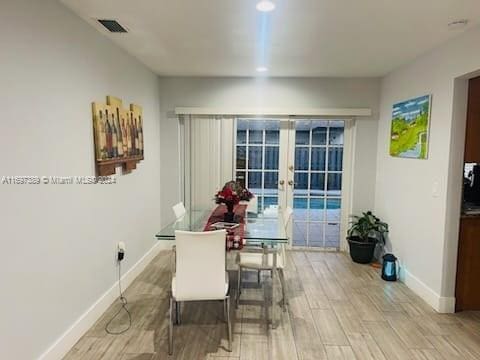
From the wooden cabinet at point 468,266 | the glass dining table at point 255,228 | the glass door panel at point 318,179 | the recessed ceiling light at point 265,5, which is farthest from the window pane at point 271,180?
the recessed ceiling light at point 265,5

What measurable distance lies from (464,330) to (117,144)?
11.4ft

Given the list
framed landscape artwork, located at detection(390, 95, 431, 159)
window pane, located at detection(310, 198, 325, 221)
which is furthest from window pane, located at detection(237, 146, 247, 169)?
framed landscape artwork, located at detection(390, 95, 431, 159)

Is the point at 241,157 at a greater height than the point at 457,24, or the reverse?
the point at 457,24

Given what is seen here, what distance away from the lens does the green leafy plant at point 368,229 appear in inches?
181

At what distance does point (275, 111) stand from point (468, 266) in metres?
2.95

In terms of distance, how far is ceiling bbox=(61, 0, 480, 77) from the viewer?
2459mm

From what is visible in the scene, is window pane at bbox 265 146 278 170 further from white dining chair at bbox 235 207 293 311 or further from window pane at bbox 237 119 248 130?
white dining chair at bbox 235 207 293 311

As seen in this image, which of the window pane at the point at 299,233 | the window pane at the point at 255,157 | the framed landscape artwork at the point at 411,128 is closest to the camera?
the framed landscape artwork at the point at 411,128

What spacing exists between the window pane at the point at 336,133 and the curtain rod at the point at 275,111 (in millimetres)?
222

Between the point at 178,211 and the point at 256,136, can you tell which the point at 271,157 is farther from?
the point at 178,211

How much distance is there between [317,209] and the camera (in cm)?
525

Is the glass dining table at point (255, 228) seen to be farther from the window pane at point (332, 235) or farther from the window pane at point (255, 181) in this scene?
the window pane at point (332, 235)

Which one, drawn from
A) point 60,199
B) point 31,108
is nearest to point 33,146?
point 31,108

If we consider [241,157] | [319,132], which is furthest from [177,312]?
[319,132]
